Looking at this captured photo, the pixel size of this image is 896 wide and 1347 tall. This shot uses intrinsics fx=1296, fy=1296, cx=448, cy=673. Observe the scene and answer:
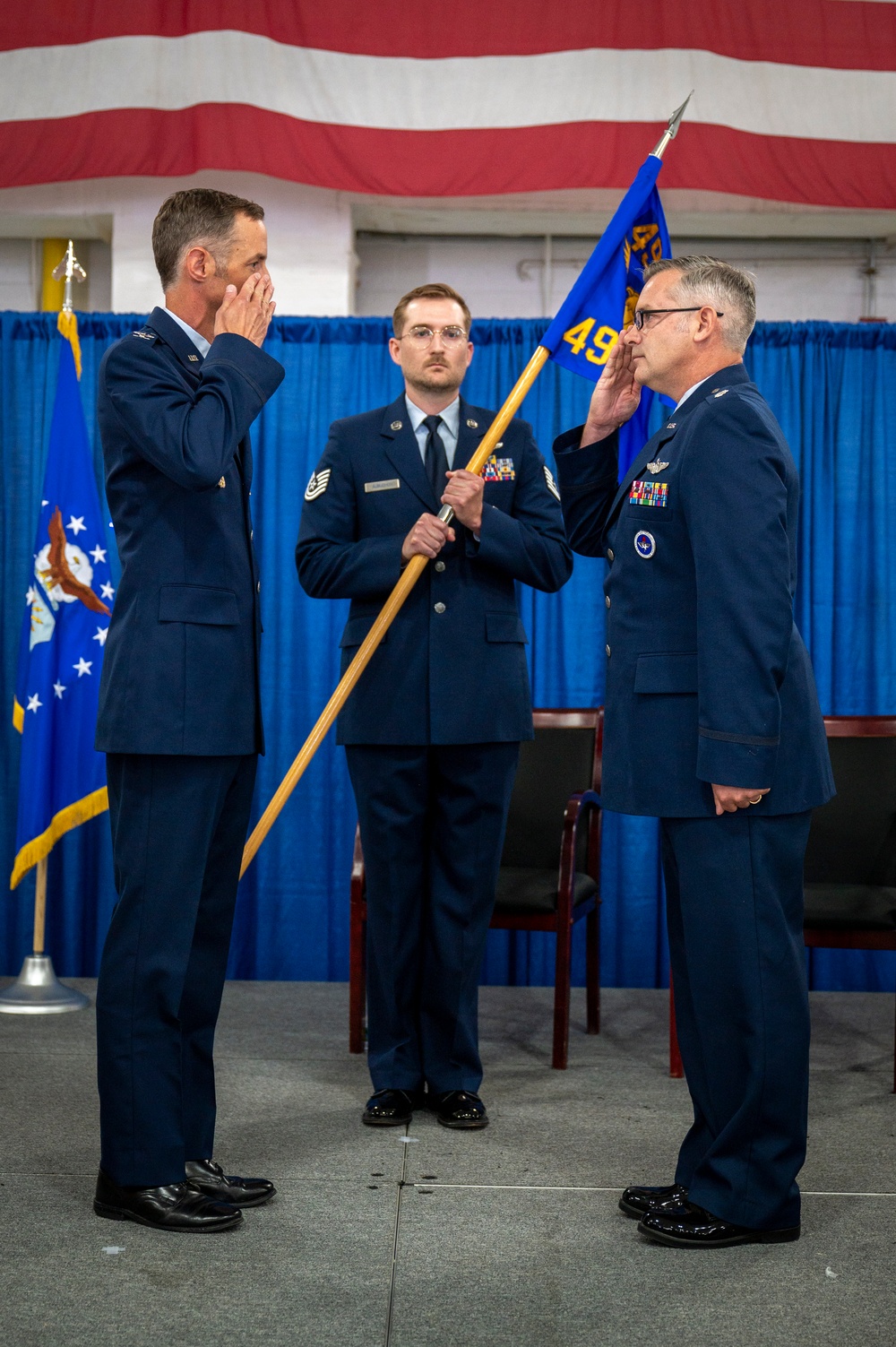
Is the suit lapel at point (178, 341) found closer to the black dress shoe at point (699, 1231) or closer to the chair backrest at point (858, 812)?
the black dress shoe at point (699, 1231)

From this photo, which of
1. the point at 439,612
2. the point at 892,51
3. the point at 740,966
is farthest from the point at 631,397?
the point at 892,51

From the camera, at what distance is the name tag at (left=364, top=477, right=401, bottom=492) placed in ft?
9.71

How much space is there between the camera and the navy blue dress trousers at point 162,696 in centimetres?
211

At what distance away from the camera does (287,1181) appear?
2422 mm

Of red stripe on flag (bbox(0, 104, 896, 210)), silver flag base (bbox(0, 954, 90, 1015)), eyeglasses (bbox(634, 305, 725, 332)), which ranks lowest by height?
silver flag base (bbox(0, 954, 90, 1015))

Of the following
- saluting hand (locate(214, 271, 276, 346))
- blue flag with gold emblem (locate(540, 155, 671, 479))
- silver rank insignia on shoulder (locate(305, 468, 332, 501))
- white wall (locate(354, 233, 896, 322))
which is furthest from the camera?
white wall (locate(354, 233, 896, 322))

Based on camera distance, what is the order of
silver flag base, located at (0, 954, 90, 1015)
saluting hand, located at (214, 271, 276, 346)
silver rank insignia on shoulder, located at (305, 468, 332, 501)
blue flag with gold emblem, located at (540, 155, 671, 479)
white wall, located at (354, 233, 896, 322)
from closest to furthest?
1. saluting hand, located at (214, 271, 276, 346)
2. blue flag with gold emblem, located at (540, 155, 671, 479)
3. silver rank insignia on shoulder, located at (305, 468, 332, 501)
4. silver flag base, located at (0, 954, 90, 1015)
5. white wall, located at (354, 233, 896, 322)

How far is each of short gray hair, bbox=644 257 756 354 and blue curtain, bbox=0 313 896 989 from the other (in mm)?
2323

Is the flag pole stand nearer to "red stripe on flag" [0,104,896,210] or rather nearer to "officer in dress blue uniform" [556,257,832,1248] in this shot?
"officer in dress blue uniform" [556,257,832,1248]

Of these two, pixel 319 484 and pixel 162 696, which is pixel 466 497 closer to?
pixel 319 484

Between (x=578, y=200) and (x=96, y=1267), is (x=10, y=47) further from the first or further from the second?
(x=96, y=1267)

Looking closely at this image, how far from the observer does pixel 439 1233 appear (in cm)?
219

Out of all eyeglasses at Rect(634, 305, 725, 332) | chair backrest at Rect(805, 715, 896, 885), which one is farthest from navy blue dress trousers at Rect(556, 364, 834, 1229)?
chair backrest at Rect(805, 715, 896, 885)

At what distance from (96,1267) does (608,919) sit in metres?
2.80
